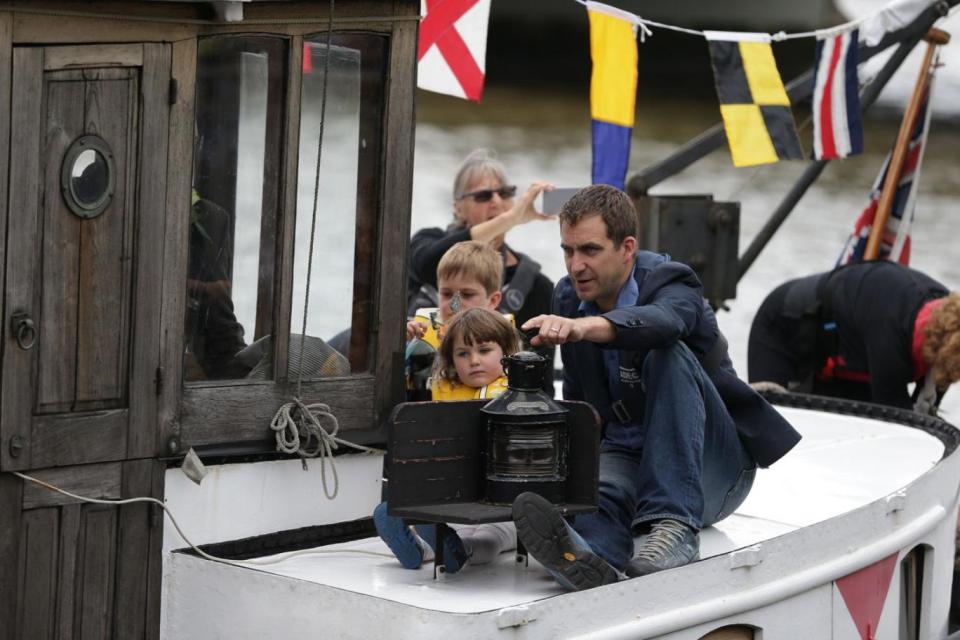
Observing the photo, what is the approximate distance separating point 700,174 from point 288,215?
15.2 meters

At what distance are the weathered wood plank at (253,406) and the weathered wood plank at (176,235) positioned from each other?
2.7 inches

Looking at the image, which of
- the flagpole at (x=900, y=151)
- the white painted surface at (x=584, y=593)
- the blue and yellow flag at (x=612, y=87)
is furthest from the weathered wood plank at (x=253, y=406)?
the flagpole at (x=900, y=151)

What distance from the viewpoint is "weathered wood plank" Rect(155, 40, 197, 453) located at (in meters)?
4.08

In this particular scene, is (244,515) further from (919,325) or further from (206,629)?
(919,325)

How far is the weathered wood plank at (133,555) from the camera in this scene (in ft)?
13.5

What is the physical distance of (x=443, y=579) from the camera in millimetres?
4203

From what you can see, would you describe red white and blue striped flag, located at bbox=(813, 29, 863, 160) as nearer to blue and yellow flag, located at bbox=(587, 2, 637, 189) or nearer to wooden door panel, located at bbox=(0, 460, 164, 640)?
blue and yellow flag, located at bbox=(587, 2, 637, 189)

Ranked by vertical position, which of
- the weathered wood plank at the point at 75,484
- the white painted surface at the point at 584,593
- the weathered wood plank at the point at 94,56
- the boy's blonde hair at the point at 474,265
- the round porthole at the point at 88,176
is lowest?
the white painted surface at the point at 584,593

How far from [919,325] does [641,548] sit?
3023 mm

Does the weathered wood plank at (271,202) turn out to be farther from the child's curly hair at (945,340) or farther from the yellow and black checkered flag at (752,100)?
the child's curly hair at (945,340)

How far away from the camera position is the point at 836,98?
793 centimetres

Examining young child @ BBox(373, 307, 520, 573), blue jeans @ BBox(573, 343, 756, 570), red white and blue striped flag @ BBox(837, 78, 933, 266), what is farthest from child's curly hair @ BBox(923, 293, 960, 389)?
young child @ BBox(373, 307, 520, 573)

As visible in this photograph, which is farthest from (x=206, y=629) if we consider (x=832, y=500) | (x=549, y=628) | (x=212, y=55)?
(x=832, y=500)

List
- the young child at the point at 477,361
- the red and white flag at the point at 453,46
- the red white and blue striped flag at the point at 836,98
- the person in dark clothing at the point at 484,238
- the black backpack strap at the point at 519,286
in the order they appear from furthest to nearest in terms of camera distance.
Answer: the red white and blue striped flag at the point at 836,98, the black backpack strap at the point at 519,286, the person in dark clothing at the point at 484,238, the red and white flag at the point at 453,46, the young child at the point at 477,361
